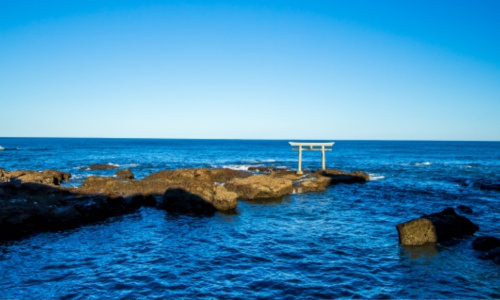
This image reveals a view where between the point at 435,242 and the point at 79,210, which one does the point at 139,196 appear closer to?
the point at 79,210

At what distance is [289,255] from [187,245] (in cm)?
485

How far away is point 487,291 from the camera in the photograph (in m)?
10.5

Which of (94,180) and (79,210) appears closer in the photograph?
(79,210)

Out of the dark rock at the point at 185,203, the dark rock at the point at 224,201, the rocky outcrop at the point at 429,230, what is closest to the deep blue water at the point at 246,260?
the rocky outcrop at the point at 429,230

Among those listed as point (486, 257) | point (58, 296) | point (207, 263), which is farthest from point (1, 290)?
point (486, 257)

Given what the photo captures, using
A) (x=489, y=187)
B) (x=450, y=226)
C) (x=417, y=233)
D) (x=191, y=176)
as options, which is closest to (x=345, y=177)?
(x=489, y=187)

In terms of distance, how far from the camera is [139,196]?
23750 millimetres

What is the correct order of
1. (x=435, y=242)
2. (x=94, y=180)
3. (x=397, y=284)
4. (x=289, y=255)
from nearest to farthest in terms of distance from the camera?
(x=397, y=284)
(x=289, y=255)
(x=435, y=242)
(x=94, y=180)

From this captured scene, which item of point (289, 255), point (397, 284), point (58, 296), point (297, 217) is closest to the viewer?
point (58, 296)

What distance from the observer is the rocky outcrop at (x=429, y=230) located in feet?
49.3

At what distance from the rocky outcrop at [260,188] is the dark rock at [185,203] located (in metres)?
5.63

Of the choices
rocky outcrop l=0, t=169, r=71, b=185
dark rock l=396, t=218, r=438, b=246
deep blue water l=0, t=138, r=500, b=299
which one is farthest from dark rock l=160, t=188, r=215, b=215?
rocky outcrop l=0, t=169, r=71, b=185

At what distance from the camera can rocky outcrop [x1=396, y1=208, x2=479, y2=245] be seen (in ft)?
49.3

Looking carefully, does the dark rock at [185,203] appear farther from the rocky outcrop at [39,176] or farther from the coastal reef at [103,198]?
the rocky outcrop at [39,176]
